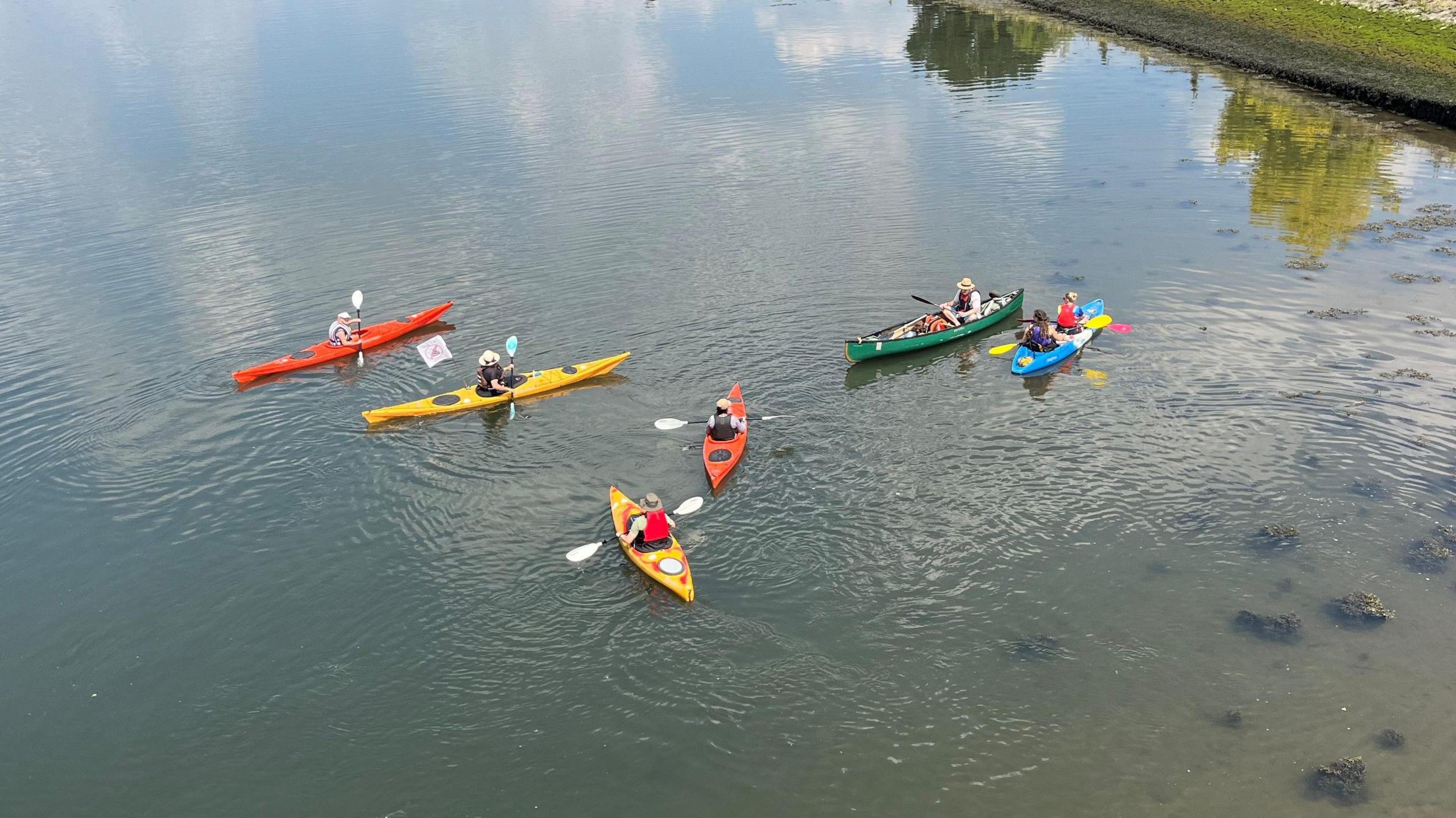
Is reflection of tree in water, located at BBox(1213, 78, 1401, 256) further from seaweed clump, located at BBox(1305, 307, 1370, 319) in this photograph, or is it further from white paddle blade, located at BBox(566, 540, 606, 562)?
white paddle blade, located at BBox(566, 540, 606, 562)

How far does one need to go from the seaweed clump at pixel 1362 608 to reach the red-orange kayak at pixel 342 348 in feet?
73.8

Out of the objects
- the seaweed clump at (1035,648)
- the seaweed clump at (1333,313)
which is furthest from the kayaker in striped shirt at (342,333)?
the seaweed clump at (1333,313)

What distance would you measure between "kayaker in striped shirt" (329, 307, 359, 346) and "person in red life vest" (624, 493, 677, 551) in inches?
481

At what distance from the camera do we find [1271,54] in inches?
2083

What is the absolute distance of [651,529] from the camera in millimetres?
19438

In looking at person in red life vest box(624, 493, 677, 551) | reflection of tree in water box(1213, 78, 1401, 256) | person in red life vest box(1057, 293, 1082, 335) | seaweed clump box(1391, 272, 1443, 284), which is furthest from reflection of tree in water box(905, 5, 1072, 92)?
person in red life vest box(624, 493, 677, 551)

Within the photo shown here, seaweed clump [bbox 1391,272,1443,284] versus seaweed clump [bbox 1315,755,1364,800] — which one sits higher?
seaweed clump [bbox 1391,272,1443,284]

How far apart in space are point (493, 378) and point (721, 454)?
638 cm

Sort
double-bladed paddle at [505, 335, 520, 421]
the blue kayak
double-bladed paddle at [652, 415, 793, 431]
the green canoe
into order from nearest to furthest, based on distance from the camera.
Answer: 1. double-bladed paddle at [652, 415, 793, 431]
2. double-bladed paddle at [505, 335, 520, 421]
3. the blue kayak
4. the green canoe

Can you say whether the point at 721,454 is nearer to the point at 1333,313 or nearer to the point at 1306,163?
the point at 1333,313

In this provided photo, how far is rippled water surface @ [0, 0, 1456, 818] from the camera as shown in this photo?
16062mm

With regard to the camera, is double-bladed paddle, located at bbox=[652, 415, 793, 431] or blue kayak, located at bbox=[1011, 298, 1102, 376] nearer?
double-bladed paddle, located at bbox=[652, 415, 793, 431]

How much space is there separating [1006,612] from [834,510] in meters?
3.95

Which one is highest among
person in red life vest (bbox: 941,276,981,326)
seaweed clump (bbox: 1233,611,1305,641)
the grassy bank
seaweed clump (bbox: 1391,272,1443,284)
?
the grassy bank
